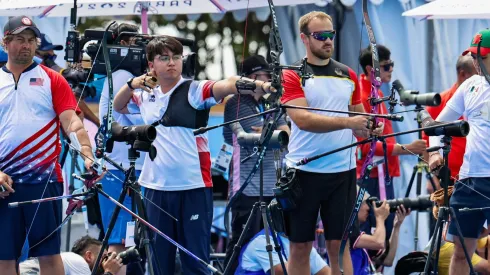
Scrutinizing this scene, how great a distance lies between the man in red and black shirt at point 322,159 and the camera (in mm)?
6562

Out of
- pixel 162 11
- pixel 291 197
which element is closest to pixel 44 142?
pixel 291 197

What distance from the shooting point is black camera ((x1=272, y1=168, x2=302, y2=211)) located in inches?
257

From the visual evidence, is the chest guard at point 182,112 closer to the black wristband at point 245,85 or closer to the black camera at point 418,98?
the black wristband at point 245,85

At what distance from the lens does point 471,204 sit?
707cm

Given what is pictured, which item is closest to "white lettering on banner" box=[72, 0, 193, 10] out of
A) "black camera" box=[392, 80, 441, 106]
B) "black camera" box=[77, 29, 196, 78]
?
"black camera" box=[77, 29, 196, 78]

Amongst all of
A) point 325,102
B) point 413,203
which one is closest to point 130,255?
point 325,102

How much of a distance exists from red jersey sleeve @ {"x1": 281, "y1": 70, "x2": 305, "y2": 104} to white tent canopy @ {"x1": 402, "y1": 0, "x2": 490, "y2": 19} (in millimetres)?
1805

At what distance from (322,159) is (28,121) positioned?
1.83m

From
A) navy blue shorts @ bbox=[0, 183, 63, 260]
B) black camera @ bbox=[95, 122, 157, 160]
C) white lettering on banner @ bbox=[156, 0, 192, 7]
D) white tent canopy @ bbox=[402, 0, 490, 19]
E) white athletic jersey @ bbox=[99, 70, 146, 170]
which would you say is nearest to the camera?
black camera @ bbox=[95, 122, 157, 160]

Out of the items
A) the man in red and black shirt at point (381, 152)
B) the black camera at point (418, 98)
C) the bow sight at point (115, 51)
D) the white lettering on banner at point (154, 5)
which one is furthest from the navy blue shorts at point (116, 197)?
the black camera at point (418, 98)

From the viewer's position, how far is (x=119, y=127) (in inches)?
243

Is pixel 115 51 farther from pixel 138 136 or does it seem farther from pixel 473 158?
pixel 473 158

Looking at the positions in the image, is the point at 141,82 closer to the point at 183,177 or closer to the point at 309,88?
the point at 183,177

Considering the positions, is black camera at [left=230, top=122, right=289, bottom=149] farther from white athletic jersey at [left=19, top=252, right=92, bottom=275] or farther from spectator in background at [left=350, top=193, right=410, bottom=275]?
white athletic jersey at [left=19, top=252, right=92, bottom=275]
